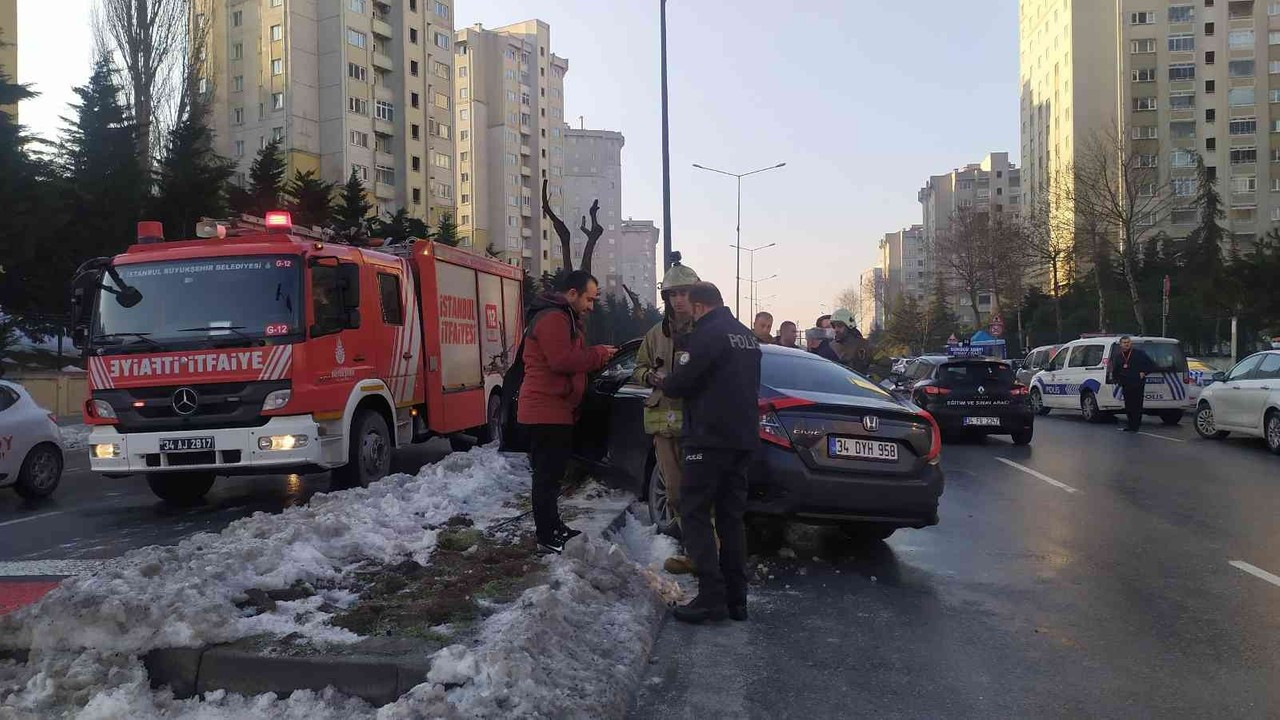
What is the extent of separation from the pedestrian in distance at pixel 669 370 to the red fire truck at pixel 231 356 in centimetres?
387

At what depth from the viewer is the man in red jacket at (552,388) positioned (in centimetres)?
646

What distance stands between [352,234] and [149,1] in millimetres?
32015

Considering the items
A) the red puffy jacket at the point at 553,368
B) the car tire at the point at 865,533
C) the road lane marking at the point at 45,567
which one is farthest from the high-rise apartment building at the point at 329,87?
the red puffy jacket at the point at 553,368

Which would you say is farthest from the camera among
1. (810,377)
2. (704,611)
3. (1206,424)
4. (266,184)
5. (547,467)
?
(266,184)

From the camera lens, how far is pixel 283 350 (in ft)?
29.5

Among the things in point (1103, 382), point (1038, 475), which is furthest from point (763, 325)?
point (1103, 382)

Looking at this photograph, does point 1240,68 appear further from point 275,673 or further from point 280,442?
point 275,673

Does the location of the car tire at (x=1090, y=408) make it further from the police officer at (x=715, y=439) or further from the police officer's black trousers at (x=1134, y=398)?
the police officer at (x=715, y=439)

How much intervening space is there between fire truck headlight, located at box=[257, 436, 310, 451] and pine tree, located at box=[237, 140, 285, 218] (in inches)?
1038

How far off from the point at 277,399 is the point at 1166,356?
A: 18.2m

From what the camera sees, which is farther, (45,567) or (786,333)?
(786,333)

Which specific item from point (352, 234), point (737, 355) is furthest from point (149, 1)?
point (737, 355)

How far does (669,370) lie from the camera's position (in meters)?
6.64

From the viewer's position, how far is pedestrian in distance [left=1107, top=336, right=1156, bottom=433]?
18.5 meters
